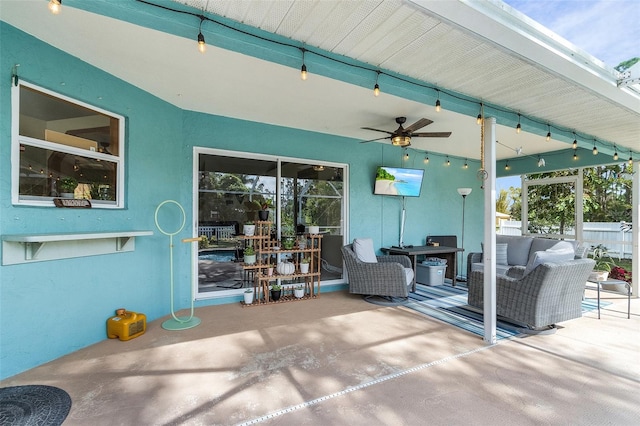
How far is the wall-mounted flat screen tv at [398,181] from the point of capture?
5.60 metres

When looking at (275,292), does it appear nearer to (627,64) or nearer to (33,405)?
(33,405)

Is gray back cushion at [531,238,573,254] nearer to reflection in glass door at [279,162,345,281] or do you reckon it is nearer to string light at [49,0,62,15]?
reflection in glass door at [279,162,345,281]

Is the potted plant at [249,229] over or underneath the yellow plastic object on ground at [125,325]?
over

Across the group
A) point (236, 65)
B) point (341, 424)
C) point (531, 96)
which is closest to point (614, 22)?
point (531, 96)

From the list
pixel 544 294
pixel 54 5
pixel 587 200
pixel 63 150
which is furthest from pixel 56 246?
pixel 587 200

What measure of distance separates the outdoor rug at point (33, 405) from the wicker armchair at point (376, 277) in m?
3.50

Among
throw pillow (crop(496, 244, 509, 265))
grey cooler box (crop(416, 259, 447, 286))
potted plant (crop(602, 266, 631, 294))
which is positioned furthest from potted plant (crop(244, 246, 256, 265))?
potted plant (crop(602, 266, 631, 294))

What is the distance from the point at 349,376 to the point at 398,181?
411 centimetres

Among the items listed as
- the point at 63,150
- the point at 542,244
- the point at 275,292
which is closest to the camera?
the point at 63,150

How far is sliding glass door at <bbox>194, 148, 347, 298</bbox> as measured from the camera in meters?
4.31

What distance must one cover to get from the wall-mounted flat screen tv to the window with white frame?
13.6ft

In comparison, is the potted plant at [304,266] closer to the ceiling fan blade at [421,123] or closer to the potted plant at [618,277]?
the ceiling fan blade at [421,123]

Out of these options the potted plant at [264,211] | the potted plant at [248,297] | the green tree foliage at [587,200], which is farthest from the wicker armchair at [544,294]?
the green tree foliage at [587,200]

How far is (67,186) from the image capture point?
2.77 meters
